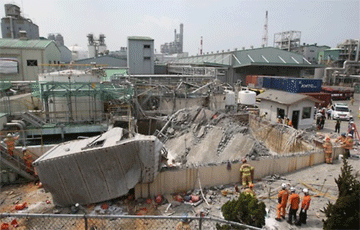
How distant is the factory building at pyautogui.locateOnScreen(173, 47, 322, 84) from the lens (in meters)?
41.7

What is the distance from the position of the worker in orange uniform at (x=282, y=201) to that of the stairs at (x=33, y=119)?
1501cm

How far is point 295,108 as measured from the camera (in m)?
18.7

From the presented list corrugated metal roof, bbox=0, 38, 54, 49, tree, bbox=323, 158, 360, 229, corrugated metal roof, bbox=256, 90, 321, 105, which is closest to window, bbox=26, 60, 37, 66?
corrugated metal roof, bbox=0, 38, 54, 49

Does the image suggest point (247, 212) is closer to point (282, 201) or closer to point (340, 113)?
point (282, 201)

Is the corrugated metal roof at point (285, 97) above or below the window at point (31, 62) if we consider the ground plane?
below

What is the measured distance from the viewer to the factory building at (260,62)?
41719mm

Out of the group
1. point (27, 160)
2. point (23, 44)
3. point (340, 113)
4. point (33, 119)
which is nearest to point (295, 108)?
point (340, 113)

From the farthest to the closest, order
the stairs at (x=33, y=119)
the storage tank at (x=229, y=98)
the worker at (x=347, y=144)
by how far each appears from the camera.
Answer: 1. the storage tank at (x=229, y=98)
2. the stairs at (x=33, y=119)
3. the worker at (x=347, y=144)

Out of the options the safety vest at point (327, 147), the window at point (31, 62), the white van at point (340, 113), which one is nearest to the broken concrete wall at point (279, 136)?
the safety vest at point (327, 147)

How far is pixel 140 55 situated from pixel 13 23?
103 ft

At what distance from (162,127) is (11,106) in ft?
Answer: 36.3

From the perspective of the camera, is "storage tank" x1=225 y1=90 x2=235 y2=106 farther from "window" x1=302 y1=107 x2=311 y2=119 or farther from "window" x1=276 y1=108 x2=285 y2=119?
"window" x1=302 y1=107 x2=311 y2=119

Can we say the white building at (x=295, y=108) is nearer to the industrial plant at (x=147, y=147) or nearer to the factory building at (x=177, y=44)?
the industrial plant at (x=147, y=147)

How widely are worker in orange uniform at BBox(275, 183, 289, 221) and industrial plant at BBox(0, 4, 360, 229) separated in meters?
0.24
